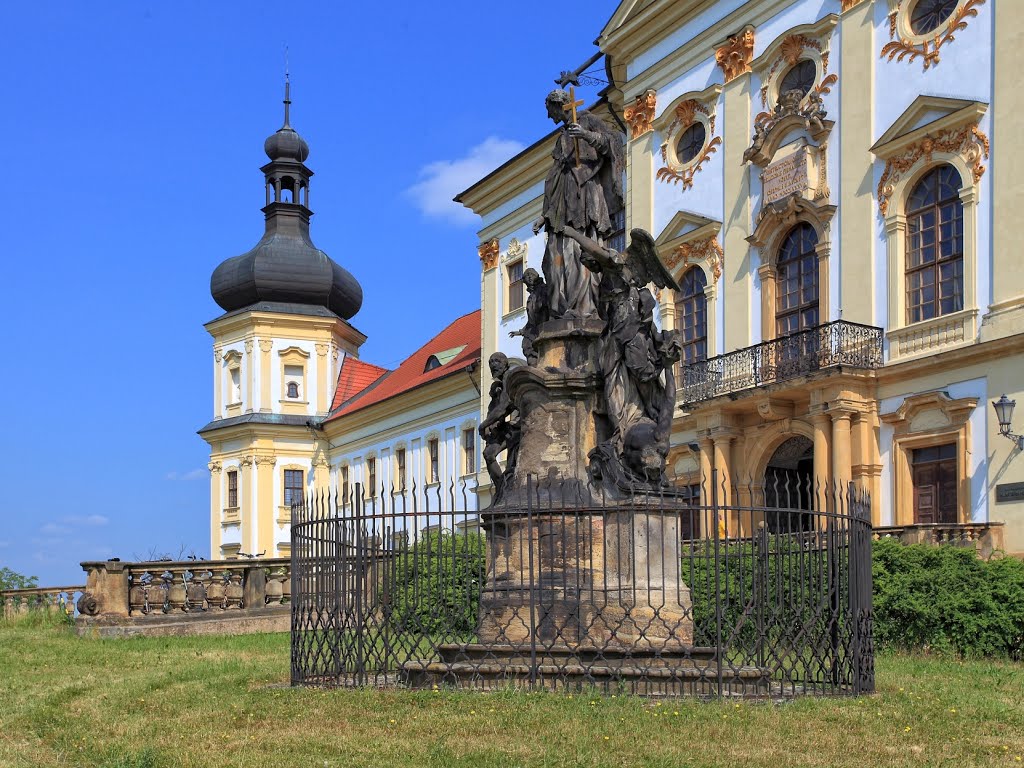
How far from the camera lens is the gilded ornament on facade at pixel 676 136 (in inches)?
1133

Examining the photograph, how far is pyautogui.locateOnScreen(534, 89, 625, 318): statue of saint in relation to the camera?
37.9 ft

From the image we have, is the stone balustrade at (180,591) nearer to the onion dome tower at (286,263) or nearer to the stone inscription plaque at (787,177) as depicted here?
the stone inscription plaque at (787,177)

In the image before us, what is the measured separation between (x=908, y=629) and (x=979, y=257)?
8.46 m

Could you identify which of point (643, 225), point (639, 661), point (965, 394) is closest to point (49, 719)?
point (639, 661)

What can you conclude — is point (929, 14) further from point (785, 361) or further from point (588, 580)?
point (588, 580)

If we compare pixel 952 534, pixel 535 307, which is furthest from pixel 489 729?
pixel 952 534

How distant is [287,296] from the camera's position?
198ft

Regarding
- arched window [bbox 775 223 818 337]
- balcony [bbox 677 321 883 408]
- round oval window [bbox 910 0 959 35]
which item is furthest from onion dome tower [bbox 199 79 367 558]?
round oval window [bbox 910 0 959 35]

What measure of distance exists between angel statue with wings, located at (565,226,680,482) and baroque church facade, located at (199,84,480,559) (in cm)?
4118

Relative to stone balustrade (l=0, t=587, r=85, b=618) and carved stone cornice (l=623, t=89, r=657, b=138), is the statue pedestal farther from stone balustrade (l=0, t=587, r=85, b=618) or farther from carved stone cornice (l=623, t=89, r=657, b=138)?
carved stone cornice (l=623, t=89, r=657, b=138)

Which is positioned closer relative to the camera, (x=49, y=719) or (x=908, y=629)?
(x=49, y=719)

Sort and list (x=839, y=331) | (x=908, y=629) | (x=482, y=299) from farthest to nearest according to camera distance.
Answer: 1. (x=482, y=299)
2. (x=839, y=331)
3. (x=908, y=629)

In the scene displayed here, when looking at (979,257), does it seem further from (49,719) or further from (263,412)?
(263,412)

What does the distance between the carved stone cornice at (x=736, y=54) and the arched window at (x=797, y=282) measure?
3.77 m
